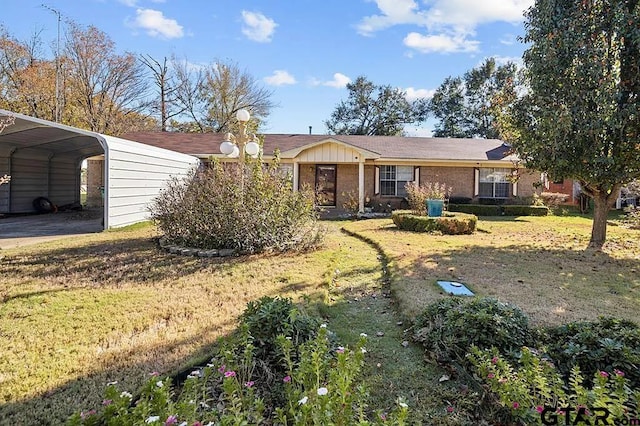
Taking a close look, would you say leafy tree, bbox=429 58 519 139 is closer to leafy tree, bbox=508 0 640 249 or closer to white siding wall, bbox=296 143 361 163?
white siding wall, bbox=296 143 361 163

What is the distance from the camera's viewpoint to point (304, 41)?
1666cm

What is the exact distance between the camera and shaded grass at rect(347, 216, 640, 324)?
4938 millimetres

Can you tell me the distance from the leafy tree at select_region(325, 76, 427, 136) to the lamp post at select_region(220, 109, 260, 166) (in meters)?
27.7

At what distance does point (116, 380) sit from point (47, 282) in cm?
356

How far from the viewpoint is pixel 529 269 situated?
23.2 feet

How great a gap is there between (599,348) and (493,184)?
57.2 feet

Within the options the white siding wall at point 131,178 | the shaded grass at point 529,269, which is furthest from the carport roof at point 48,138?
the shaded grass at point 529,269

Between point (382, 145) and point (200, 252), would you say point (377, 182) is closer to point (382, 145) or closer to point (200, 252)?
point (382, 145)

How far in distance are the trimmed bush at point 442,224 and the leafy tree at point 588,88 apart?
3.24m

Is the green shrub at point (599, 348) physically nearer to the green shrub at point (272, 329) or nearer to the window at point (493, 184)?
the green shrub at point (272, 329)

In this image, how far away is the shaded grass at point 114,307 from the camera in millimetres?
2875

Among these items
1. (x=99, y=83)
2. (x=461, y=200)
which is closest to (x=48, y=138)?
(x=99, y=83)

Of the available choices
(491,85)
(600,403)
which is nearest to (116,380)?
(600,403)

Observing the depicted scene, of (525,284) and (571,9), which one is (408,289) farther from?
(571,9)
